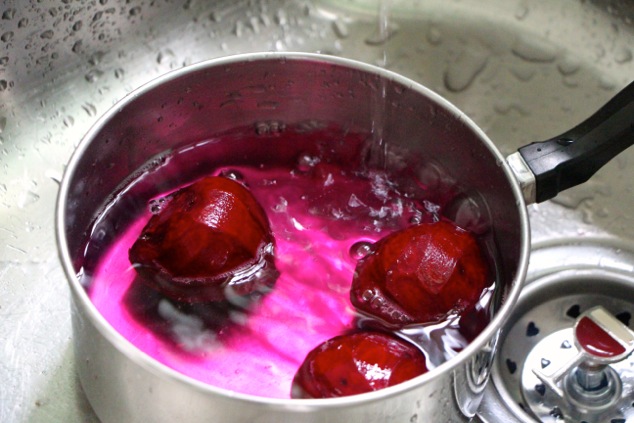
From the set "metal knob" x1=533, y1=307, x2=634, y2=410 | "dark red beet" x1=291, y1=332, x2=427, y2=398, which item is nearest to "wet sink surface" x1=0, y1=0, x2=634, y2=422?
"metal knob" x1=533, y1=307, x2=634, y2=410

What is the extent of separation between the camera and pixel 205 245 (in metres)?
0.69

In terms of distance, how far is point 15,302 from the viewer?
87 centimetres

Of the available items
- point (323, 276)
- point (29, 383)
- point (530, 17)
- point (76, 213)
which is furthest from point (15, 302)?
point (530, 17)

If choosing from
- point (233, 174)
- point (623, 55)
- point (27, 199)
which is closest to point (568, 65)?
point (623, 55)

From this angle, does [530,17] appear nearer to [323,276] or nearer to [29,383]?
[323,276]

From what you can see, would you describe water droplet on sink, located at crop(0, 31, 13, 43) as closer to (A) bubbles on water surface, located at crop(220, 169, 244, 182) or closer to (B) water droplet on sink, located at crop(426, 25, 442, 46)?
(A) bubbles on water surface, located at crop(220, 169, 244, 182)

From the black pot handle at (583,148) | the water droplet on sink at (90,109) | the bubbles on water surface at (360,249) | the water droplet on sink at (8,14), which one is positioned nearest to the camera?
the black pot handle at (583,148)

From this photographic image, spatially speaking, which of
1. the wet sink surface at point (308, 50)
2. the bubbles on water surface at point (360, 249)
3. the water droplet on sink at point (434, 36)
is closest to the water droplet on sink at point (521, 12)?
the wet sink surface at point (308, 50)

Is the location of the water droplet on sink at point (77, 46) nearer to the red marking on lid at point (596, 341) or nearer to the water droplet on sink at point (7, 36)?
the water droplet on sink at point (7, 36)

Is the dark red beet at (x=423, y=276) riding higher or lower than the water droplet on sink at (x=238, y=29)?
lower

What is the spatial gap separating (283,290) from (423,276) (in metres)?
0.15

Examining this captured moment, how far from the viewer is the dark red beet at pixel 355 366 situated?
0.61 m

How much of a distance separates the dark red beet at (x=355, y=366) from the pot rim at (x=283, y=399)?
0.07m

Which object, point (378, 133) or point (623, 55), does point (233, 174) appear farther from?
point (623, 55)
